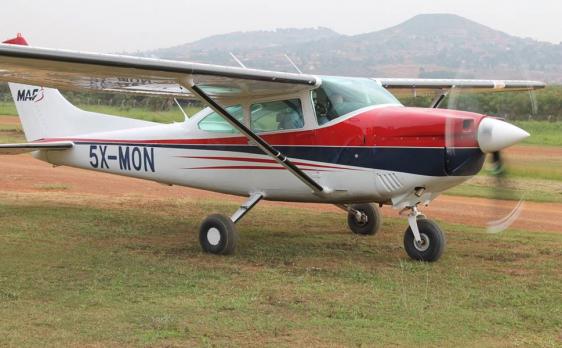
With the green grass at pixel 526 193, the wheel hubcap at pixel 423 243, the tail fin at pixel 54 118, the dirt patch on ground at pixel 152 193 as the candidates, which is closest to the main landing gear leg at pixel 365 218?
the dirt patch on ground at pixel 152 193

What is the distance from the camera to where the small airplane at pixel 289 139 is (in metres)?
8.62

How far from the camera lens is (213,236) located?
9.99m

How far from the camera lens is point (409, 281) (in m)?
8.31

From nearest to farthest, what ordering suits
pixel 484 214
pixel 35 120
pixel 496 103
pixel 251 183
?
pixel 251 183 → pixel 496 103 → pixel 35 120 → pixel 484 214

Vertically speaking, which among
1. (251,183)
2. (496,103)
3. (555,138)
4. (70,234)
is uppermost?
(496,103)

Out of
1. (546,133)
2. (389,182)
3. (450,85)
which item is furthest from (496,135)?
(546,133)

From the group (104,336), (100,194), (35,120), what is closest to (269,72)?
(104,336)

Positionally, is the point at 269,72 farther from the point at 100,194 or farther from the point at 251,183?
the point at 100,194

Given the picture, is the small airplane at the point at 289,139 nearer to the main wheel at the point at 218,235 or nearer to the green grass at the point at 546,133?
the main wheel at the point at 218,235

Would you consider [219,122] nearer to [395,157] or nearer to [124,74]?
[124,74]

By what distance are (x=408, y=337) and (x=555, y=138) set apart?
29542 millimetres

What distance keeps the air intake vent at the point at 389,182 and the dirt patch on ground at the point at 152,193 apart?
4.19 meters

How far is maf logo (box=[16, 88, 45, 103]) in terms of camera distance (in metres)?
13.9

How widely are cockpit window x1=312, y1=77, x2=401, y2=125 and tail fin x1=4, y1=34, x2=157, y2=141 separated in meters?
3.63
